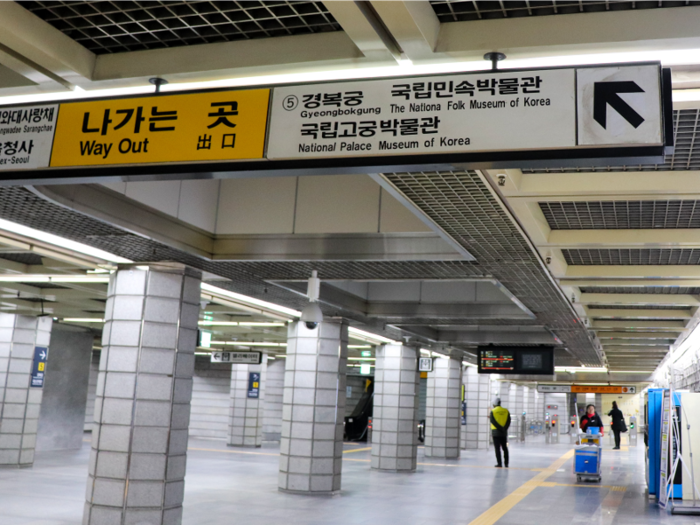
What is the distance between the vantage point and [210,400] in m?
28.9

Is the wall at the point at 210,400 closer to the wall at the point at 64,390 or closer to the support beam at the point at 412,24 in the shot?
the wall at the point at 64,390

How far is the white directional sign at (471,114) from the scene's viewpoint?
2545 mm

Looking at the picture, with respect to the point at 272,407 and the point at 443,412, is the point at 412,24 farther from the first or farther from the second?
the point at 272,407

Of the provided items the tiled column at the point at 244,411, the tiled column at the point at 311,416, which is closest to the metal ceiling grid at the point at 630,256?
the tiled column at the point at 311,416

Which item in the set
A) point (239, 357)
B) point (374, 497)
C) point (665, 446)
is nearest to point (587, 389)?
point (239, 357)

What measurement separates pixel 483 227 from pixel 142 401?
13.8 feet

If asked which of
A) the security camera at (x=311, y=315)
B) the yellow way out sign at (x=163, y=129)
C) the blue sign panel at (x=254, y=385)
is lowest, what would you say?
the blue sign panel at (x=254, y=385)

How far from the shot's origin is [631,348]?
1795 cm

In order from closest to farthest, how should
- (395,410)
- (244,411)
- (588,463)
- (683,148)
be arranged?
(683,148) → (588,463) → (395,410) → (244,411)

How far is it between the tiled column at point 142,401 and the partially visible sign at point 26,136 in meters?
4.55

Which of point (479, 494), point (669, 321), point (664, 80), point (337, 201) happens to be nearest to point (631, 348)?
point (669, 321)

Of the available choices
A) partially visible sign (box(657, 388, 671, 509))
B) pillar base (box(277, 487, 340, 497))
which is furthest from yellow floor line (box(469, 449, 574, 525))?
pillar base (box(277, 487, 340, 497))

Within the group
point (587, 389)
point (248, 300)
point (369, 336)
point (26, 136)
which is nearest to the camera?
point (26, 136)

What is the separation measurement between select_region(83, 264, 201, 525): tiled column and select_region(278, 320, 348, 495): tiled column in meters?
3.68
